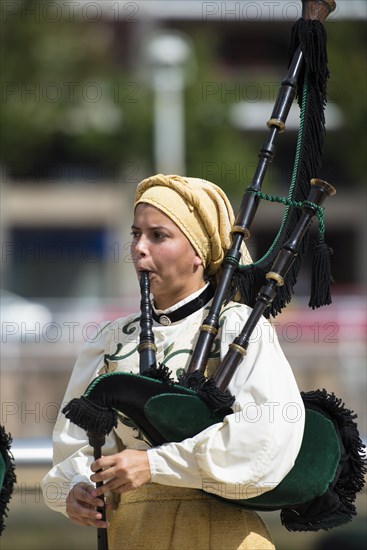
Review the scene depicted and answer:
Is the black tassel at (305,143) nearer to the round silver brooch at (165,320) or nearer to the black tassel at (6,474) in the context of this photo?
the round silver brooch at (165,320)

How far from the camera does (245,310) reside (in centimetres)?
304

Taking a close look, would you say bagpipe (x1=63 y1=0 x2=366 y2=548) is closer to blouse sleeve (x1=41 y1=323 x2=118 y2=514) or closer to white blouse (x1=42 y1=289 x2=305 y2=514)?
white blouse (x1=42 y1=289 x2=305 y2=514)

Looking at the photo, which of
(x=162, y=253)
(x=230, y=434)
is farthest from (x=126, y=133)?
(x=230, y=434)

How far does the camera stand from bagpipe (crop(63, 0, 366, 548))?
2.78 m

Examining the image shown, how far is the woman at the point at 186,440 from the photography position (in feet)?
9.04

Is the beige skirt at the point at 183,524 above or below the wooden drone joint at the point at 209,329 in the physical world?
below

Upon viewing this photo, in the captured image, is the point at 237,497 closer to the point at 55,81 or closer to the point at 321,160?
the point at 321,160

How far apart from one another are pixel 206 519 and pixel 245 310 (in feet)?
1.87

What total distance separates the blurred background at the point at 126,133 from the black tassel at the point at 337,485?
9435 mm

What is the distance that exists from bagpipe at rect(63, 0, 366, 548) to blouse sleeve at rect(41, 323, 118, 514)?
0.68 feet

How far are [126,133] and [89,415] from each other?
74.4ft

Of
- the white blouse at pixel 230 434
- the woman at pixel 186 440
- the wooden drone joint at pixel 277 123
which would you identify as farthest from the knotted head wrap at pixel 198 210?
the wooden drone joint at pixel 277 123

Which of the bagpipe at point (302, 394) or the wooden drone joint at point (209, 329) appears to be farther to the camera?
the wooden drone joint at point (209, 329)

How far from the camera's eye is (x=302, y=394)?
10.0 ft
